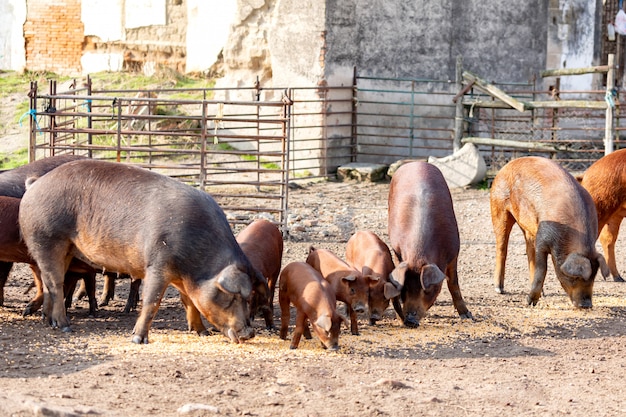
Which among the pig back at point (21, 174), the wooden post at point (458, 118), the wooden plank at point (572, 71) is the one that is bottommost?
the pig back at point (21, 174)

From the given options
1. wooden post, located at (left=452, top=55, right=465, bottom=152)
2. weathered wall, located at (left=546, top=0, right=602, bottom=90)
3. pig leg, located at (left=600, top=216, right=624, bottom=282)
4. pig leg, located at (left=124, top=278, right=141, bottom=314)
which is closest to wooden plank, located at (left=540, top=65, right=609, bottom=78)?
weathered wall, located at (left=546, top=0, right=602, bottom=90)

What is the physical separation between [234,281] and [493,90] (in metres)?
11.4

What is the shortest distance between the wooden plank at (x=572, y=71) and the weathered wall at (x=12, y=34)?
1194 cm

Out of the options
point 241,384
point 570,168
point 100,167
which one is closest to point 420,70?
point 570,168

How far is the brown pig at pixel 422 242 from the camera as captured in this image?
26.6ft

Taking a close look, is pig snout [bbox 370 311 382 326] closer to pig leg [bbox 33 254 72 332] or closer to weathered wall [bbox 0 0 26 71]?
pig leg [bbox 33 254 72 332]

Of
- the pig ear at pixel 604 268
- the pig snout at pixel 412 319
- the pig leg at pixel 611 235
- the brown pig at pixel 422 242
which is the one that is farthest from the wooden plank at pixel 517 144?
the pig snout at pixel 412 319

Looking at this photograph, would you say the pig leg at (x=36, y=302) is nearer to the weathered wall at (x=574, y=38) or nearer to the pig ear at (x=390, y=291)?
the pig ear at (x=390, y=291)

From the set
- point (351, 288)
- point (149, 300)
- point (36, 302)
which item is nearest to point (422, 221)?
point (351, 288)

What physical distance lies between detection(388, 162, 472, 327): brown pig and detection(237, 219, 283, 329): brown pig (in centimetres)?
108

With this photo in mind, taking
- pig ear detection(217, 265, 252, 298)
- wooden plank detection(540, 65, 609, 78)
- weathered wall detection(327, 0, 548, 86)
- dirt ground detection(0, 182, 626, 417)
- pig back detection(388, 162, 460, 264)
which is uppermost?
weathered wall detection(327, 0, 548, 86)

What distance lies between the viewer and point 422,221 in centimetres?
852

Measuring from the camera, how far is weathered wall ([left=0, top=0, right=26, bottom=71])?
22.1 metres

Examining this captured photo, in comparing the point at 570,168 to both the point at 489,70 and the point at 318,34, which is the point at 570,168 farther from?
the point at 318,34
